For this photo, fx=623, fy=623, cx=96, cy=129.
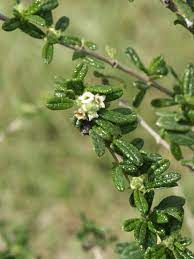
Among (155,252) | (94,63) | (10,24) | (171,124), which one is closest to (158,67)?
(171,124)

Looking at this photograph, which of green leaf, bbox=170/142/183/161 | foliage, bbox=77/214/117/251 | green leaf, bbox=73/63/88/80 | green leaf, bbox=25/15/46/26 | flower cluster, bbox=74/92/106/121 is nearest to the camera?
flower cluster, bbox=74/92/106/121

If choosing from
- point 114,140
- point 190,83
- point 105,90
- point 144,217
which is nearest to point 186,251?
point 144,217

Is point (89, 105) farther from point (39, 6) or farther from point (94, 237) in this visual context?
point (94, 237)

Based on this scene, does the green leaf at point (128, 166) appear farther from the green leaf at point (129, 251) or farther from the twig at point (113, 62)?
the twig at point (113, 62)

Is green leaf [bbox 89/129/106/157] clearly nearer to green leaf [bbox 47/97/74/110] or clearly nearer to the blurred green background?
green leaf [bbox 47/97/74/110]

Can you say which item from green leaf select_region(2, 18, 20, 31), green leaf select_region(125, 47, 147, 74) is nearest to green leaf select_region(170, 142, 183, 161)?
green leaf select_region(125, 47, 147, 74)

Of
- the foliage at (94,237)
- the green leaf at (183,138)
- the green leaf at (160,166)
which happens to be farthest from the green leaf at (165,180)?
the foliage at (94,237)
